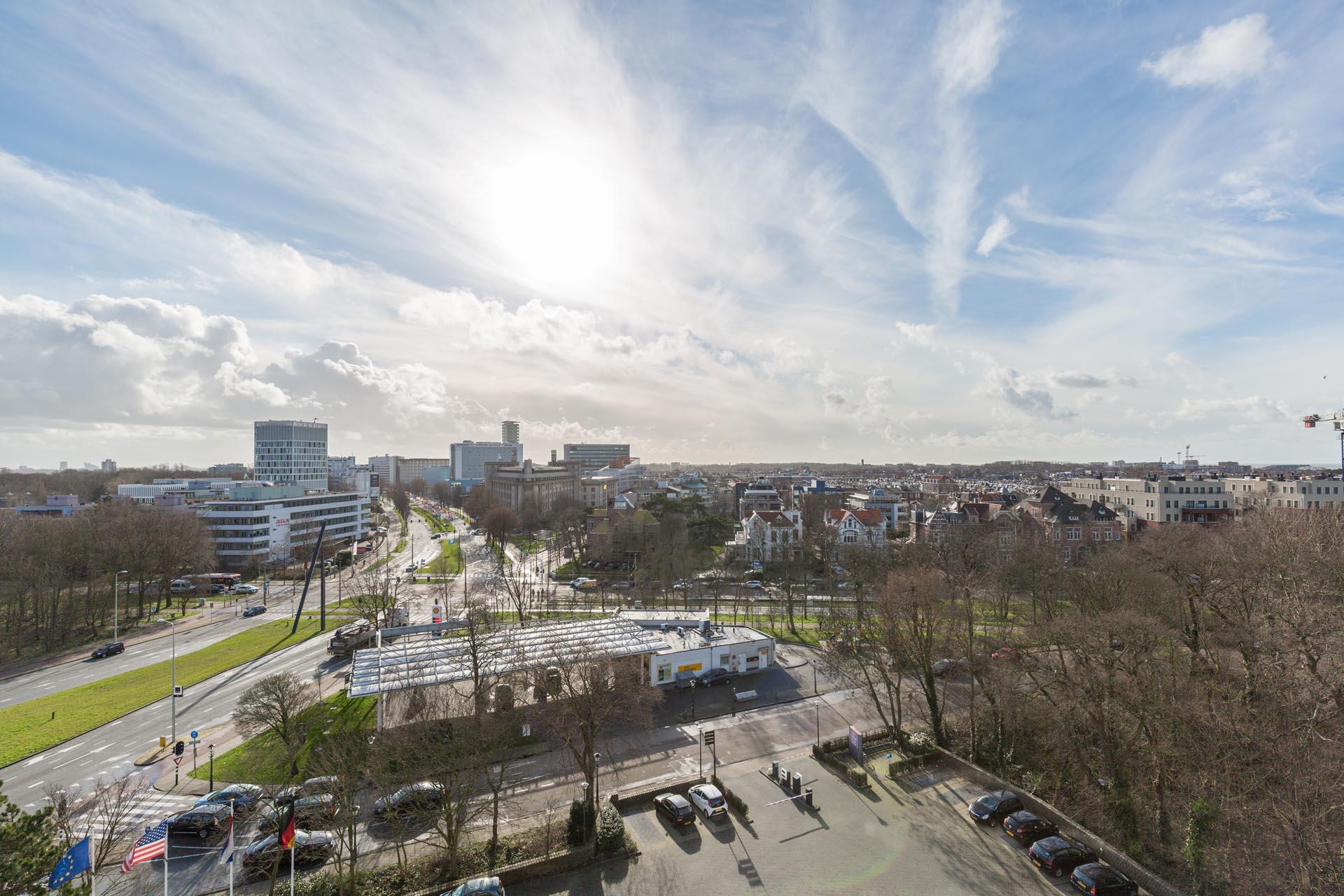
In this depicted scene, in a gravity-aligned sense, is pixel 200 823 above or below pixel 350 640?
below

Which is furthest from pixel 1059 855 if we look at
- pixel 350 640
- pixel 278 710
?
pixel 350 640

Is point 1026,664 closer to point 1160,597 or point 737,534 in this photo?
point 1160,597

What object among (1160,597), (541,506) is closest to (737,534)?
(541,506)

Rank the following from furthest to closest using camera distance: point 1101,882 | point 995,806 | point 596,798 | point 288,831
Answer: point 596,798 < point 995,806 < point 1101,882 < point 288,831

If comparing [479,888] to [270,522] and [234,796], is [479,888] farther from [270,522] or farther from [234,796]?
[270,522]

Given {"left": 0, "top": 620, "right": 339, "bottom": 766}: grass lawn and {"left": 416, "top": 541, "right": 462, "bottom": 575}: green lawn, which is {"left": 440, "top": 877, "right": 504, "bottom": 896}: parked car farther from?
{"left": 416, "top": 541, "right": 462, "bottom": 575}: green lawn

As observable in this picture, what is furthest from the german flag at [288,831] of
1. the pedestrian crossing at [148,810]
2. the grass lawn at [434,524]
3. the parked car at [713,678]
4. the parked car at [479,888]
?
the grass lawn at [434,524]
